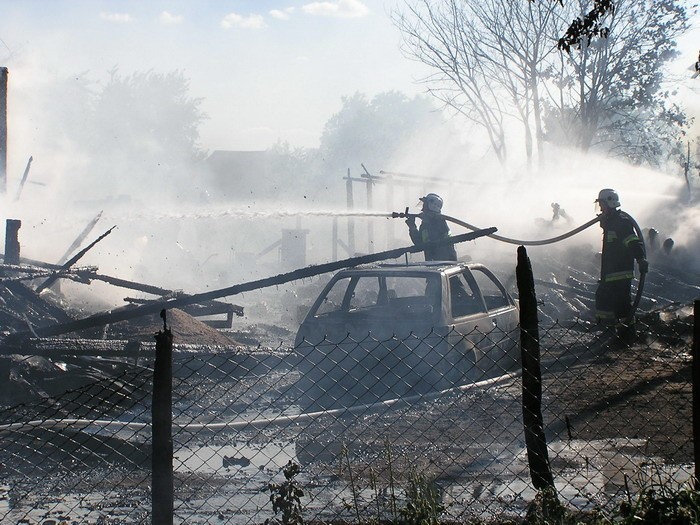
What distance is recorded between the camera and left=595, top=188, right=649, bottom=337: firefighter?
10641 millimetres

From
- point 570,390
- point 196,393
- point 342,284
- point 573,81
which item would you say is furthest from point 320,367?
point 573,81

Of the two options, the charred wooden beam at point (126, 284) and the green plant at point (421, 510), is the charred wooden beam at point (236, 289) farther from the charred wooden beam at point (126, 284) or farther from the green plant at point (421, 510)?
the charred wooden beam at point (126, 284)

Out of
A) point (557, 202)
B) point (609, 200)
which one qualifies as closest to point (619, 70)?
point (557, 202)

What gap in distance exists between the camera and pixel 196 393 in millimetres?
8641

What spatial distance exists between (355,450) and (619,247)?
609 centimetres

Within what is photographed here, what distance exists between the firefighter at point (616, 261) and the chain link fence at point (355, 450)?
2105 mm

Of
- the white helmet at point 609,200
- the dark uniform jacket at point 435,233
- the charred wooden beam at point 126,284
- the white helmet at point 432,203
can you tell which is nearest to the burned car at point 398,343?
the dark uniform jacket at point 435,233

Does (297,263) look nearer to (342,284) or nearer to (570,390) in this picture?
(342,284)

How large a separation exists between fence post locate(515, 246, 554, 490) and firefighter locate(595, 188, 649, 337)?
277 inches

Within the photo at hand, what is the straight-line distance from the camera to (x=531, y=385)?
403cm

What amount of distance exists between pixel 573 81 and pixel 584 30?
2501 cm

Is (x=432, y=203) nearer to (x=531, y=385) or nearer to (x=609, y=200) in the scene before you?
(x=609, y=200)

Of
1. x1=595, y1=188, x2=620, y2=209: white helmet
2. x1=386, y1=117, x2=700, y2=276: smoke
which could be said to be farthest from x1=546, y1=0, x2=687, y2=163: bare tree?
x1=595, y1=188, x2=620, y2=209: white helmet

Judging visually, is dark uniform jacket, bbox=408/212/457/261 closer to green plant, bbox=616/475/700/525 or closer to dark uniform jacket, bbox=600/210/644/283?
dark uniform jacket, bbox=600/210/644/283
